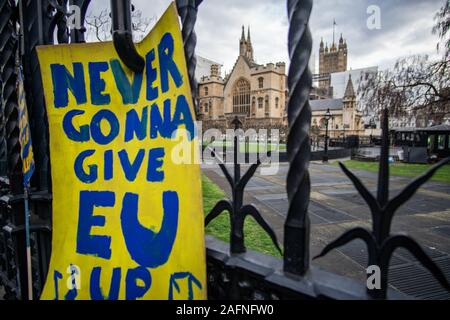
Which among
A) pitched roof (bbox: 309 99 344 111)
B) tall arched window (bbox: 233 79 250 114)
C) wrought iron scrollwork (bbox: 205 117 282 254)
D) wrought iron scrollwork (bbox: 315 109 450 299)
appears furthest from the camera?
pitched roof (bbox: 309 99 344 111)

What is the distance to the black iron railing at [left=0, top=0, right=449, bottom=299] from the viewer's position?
812mm

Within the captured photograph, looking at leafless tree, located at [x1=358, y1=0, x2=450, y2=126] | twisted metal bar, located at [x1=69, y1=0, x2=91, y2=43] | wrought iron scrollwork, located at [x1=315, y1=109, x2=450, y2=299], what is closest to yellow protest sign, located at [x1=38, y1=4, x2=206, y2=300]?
twisted metal bar, located at [x1=69, y1=0, x2=91, y2=43]

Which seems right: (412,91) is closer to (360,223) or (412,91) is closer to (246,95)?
(360,223)

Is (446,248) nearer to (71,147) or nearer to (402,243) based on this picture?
(402,243)

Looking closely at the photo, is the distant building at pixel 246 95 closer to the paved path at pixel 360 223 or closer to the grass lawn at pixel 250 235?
the paved path at pixel 360 223

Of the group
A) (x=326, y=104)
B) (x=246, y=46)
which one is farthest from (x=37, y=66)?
(x=246, y=46)

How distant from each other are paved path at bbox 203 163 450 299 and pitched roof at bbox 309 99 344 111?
70503mm

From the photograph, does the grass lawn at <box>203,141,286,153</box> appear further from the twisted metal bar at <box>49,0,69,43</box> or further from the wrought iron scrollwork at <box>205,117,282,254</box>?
the twisted metal bar at <box>49,0,69,43</box>

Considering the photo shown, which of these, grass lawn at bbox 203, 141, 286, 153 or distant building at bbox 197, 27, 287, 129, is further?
distant building at bbox 197, 27, 287, 129

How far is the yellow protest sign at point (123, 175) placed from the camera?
1158 millimetres

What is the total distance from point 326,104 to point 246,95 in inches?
1003

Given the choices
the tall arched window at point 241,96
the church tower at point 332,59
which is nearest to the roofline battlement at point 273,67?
the tall arched window at point 241,96

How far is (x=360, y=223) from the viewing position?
204 inches

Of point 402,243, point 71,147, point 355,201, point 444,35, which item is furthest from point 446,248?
point 444,35
